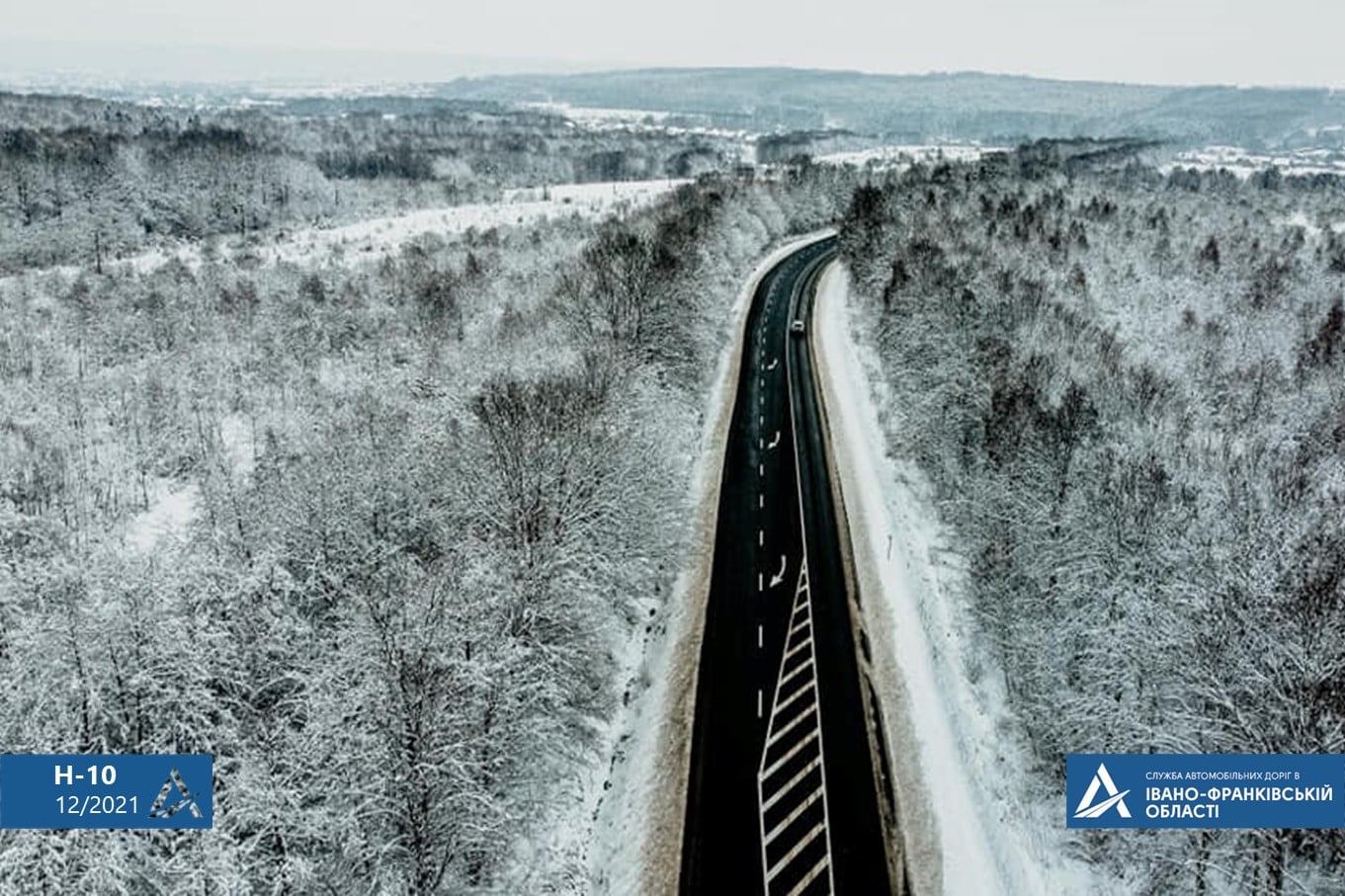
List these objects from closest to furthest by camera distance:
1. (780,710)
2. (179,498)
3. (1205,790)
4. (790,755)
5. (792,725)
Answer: (1205,790)
(790,755)
(792,725)
(780,710)
(179,498)

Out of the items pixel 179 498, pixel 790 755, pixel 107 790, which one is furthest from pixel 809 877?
pixel 179 498

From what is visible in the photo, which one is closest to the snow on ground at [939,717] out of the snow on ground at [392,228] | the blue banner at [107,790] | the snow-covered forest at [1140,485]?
the snow-covered forest at [1140,485]

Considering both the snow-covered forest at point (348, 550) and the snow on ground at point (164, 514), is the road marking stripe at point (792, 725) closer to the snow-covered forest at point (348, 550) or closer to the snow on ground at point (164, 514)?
the snow-covered forest at point (348, 550)

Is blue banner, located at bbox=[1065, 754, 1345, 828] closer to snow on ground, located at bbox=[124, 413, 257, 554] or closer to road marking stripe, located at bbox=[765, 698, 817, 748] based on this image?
road marking stripe, located at bbox=[765, 698, 817, 748]

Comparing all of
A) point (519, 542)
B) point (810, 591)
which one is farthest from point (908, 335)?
point (519, 542)

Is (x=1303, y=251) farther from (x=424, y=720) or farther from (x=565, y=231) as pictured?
(x=424, y=720)

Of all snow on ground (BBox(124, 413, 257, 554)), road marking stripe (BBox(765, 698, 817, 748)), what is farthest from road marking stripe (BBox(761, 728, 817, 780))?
snow on ground (BBox(124, 413, 257, 554))

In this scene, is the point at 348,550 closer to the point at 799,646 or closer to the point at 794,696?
the point at 794,696
